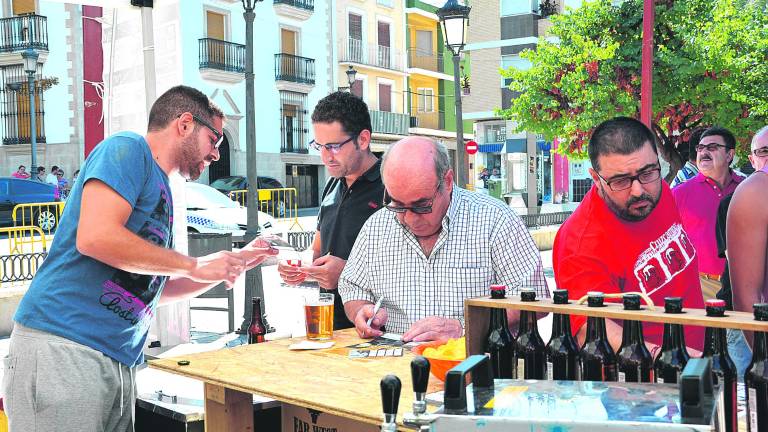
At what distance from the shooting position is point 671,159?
1438cm

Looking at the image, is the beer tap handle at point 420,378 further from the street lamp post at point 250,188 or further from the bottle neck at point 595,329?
the street lamp post at point 250,188

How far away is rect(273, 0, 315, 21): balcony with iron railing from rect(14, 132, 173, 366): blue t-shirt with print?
29472 mm

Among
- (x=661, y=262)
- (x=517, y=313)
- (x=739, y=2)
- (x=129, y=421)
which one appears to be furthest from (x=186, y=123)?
(x=739, y=2)

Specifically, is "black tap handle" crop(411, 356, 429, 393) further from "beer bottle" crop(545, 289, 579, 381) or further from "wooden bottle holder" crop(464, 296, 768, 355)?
"beer bottle" crop(545, 289, 579, 381)

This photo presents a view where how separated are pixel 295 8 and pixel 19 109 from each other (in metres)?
10.7

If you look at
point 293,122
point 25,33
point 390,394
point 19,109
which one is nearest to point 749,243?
point 390,394

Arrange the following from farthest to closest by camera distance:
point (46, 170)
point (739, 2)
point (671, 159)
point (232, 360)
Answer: point (46, 170)
point (739, 2)
point (671, 159)
point (232, 360)

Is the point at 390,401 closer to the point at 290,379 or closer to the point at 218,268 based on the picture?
the point at 290,379

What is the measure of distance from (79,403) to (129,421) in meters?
0.33

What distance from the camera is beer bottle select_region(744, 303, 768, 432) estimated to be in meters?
1.82

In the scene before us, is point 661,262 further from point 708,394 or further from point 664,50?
point 664,50

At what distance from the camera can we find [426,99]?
4184 cm

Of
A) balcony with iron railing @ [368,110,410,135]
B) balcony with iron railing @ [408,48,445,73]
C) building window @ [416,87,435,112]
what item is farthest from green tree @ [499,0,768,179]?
building window @ [416,87,435,112]

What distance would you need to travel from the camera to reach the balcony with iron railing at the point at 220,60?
93.4ft
